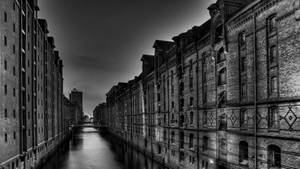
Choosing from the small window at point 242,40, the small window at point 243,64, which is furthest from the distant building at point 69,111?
the small window at point 242,40

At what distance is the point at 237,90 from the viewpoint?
60.2 feet

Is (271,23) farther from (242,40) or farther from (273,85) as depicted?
(273,85)

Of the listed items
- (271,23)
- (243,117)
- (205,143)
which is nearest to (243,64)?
(271,23)

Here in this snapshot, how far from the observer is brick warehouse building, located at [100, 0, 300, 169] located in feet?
46.1

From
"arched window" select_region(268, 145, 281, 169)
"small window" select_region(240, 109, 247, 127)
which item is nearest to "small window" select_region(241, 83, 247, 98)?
"small window" select_region(240, 109, 247, 127)

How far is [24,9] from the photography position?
95.6 feet

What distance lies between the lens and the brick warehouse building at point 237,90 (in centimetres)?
1405

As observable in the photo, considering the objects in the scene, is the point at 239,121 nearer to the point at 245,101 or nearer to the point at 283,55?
the point at 245,101

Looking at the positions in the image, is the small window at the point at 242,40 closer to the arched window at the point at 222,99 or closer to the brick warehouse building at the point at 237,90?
the brick warehouse building at the point at 237,90

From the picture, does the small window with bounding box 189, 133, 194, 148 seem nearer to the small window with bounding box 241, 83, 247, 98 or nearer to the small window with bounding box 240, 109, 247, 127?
the small window with bounding box 240, 109, 247, 127

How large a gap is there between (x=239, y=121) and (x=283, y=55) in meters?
5.91

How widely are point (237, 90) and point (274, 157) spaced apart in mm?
5301

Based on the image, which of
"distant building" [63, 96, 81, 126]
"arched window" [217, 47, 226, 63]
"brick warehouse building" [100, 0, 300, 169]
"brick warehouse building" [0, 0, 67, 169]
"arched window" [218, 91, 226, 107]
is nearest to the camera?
"brick warehouse building" [100, 0, 300, 169]

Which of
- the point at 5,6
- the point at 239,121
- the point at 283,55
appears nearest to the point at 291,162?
the point at 239,121
